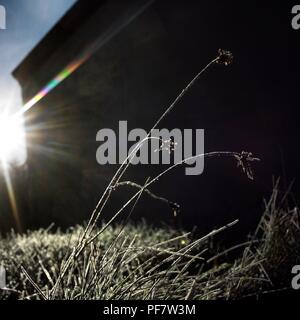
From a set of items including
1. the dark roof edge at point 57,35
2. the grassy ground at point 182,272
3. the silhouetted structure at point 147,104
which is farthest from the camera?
the dark roof edge at point 57,35

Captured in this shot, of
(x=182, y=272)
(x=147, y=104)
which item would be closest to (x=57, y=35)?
(x=147, y=104)

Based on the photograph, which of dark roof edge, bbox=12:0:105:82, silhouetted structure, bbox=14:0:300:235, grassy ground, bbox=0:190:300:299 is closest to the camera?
grassy ground, bbox=0:190:300:299

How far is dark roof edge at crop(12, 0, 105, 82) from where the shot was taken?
299 inches

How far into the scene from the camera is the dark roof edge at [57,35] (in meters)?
7.59

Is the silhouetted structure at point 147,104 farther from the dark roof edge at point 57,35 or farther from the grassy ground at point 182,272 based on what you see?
the grassy ground at point 182,272

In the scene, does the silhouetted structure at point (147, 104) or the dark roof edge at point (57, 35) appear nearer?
the silhouetted structure at point (147, 104)

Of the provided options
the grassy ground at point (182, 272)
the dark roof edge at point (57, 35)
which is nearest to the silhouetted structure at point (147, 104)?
the dark roof edge at point (57, 35)

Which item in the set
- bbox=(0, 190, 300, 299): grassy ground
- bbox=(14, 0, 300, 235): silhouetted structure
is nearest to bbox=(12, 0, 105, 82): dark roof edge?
bbox=(14, 0, 300, 235): silhouetted structure

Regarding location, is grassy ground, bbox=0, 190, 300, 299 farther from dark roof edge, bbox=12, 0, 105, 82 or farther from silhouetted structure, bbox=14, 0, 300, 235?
dark roof edge, bbox=12, 0, 105, 82

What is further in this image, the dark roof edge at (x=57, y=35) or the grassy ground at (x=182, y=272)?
the dark roof edge at (x=57, y=35)

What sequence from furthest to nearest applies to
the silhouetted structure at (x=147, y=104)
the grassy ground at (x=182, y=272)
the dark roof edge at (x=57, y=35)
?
the dark roof edge at (x=57, y=35)
the silhouetted structure at (x=147, y=104)
the grassy ground at (x=182, y=272)

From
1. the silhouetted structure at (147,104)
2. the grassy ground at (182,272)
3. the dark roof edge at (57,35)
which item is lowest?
the grassy ground at (182,272)

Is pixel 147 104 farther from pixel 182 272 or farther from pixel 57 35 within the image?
pixel 182 272

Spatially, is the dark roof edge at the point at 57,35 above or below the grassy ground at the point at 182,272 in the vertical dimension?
above
